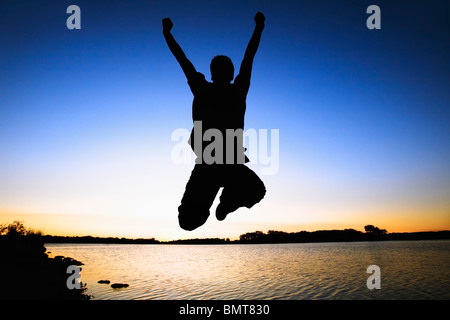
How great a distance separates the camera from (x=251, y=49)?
3.19m

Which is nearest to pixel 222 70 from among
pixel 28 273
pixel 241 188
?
pixel 241 188

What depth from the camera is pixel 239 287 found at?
34.9m

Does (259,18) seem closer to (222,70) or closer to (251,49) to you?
(251,49)

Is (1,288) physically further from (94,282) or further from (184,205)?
(94,282)

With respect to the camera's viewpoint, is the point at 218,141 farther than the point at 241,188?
No

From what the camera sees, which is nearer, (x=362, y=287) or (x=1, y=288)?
(x=1, y=288)

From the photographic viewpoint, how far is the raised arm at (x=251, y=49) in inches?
125

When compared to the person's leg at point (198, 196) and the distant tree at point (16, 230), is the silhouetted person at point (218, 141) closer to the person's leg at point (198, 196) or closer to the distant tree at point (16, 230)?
the person's leg at point (198, 196)

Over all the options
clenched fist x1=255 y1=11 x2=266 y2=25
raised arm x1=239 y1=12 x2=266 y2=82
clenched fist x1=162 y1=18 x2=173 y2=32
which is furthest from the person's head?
clenched fist x1=162 y1=18 x2=173 y2=32

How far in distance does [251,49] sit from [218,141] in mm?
1217

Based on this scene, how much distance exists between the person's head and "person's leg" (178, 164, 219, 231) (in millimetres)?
1085

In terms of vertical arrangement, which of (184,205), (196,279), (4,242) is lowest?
(196,279)
